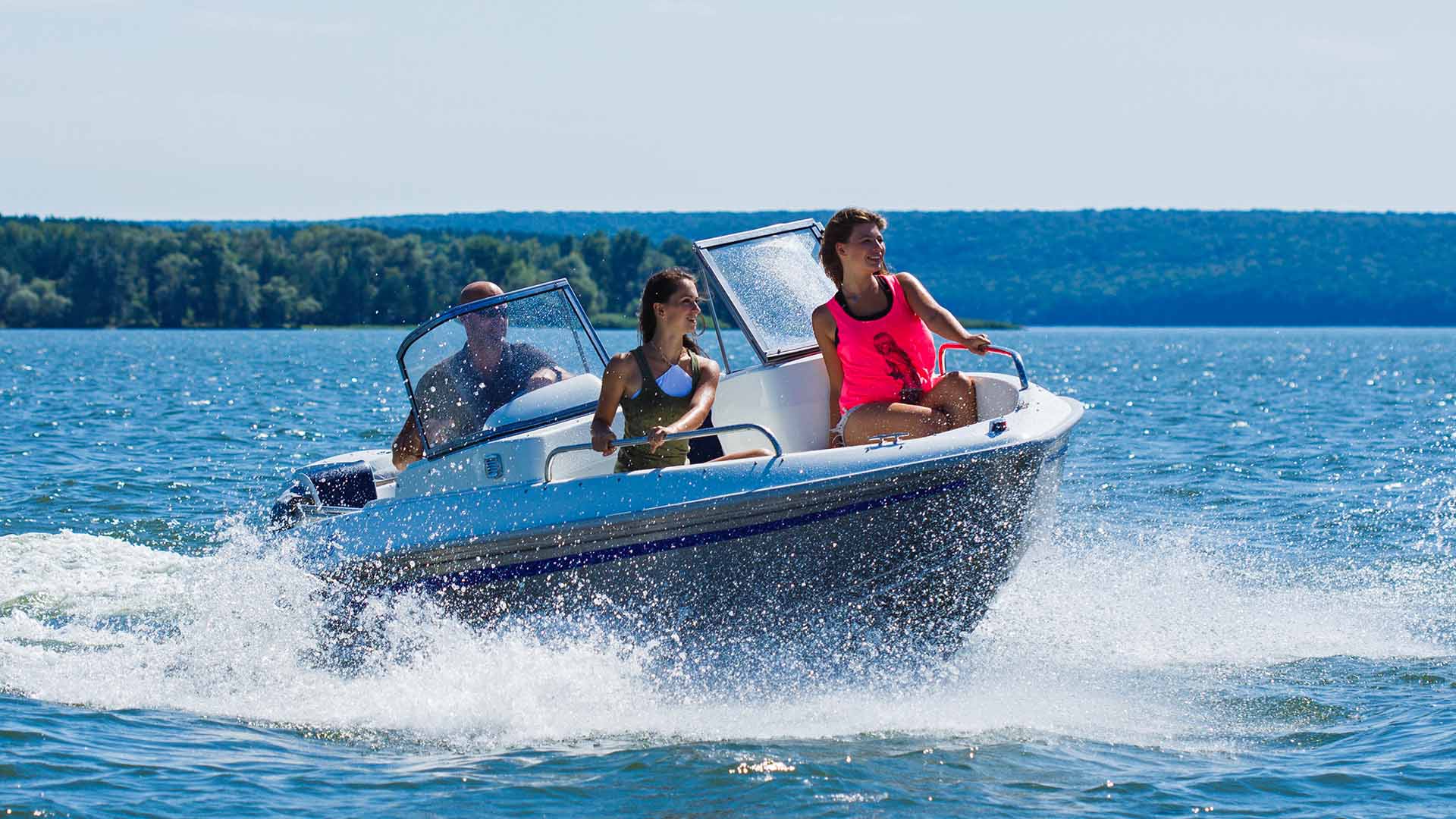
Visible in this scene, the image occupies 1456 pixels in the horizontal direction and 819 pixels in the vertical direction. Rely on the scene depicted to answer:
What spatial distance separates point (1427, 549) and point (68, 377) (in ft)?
99.8

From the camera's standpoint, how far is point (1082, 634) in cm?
794

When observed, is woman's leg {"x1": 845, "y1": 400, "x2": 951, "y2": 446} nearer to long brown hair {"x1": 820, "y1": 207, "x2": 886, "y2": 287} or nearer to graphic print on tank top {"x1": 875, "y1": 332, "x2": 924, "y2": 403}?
graphic print on tank top {"x1": 875, "y1": 332, "x2": 924, "y2": 403}

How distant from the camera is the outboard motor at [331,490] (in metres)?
7.79

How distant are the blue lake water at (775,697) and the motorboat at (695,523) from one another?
222 mm

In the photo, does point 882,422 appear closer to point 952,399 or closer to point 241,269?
point 952,399

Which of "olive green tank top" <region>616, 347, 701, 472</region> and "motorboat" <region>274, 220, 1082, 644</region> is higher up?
"olive green tank top" <region>616, 347, 701, 472</region>

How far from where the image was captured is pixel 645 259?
3184 inches

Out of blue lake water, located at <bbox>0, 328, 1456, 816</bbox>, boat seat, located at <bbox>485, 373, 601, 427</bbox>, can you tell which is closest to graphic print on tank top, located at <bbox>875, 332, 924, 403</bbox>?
blue lake water, located at <bbox>0, 328, 1456, 816</bbox>

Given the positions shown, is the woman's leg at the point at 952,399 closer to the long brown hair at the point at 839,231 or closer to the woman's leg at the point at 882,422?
the woman's leg at the point at 882,422

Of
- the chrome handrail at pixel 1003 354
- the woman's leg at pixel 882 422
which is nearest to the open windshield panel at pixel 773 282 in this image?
the chrome handrail at pixel 1003 354

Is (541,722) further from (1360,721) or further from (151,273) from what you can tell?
(151,273)

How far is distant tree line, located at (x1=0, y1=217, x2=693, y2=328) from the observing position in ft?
276

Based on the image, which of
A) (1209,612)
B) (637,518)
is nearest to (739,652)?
(637,518)

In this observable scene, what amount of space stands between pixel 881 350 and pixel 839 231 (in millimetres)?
551
